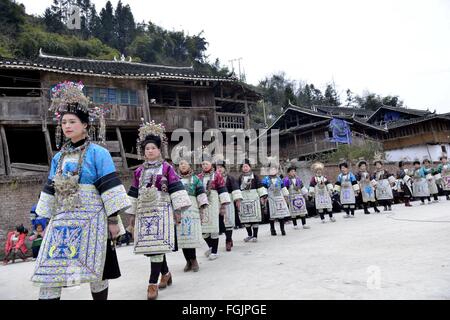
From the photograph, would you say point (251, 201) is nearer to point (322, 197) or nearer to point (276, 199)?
point (276, 199)

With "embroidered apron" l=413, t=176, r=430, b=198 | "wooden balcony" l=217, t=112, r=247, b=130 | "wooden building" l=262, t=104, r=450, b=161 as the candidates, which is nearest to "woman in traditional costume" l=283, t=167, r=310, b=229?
"embroidered apron" l=413, t=176, r=430, b=198

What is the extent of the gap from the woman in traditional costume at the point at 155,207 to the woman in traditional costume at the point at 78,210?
775 mm

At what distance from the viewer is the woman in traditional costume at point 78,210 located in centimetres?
285

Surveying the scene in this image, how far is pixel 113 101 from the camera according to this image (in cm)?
1828

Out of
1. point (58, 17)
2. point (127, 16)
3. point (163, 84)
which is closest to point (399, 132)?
point (163, 84)

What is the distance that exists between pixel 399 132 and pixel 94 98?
1129 inches

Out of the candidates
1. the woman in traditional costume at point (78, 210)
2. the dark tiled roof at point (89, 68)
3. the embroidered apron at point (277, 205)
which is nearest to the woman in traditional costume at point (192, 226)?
the woman in traditional costume at point (78, 210)

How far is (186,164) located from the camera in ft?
18.4

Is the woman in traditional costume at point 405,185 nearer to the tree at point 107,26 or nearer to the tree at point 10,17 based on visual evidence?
the tree at point 10,17

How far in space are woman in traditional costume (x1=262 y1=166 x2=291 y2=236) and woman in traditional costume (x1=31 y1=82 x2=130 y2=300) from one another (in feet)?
19.1

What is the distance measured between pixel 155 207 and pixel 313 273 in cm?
198
